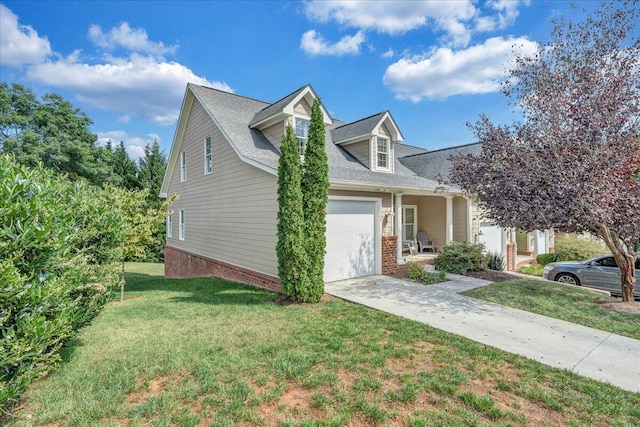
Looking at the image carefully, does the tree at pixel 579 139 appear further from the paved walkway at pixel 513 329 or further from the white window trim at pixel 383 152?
the white window trim at pixel 383 152

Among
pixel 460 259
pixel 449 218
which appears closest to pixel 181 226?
pixel 449 218

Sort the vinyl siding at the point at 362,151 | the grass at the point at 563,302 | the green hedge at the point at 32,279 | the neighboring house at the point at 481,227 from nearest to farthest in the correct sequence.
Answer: the green hedge at the point at 32,279, the grass at the point at 563,302, the vinyl siding at the point at 362,151, the neighboring house at the point at 481,227

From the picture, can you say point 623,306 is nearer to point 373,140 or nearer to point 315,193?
point 315,193

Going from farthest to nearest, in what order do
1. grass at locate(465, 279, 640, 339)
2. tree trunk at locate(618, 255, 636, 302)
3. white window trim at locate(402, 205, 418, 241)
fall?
white window trim at locate(402, 205, 418, 241), tree trunk at locate(618, 255, 636, 302), grass at locate(465, 279, 640, 339)

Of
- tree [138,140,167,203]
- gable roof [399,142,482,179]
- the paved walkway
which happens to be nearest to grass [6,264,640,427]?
the paved walkway

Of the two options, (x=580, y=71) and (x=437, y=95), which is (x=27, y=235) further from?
(x=437, y=95)

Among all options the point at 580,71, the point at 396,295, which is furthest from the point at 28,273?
the point at 580,71

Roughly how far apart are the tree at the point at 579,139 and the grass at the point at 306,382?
A: 430 cm

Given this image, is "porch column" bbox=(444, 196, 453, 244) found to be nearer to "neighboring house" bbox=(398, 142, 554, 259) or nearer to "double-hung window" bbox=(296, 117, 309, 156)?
"neighboring house" bbox=(398, 142, 554, 259)

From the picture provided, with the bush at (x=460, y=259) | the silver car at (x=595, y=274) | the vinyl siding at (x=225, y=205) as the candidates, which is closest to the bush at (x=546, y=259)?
the silver car at (x=595, y=274)

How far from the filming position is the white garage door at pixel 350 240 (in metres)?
9.02

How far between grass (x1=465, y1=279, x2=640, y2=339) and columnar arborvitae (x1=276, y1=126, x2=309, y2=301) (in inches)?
179

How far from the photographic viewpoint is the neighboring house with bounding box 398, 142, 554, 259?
13.4 m

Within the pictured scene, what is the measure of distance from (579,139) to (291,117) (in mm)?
7917
